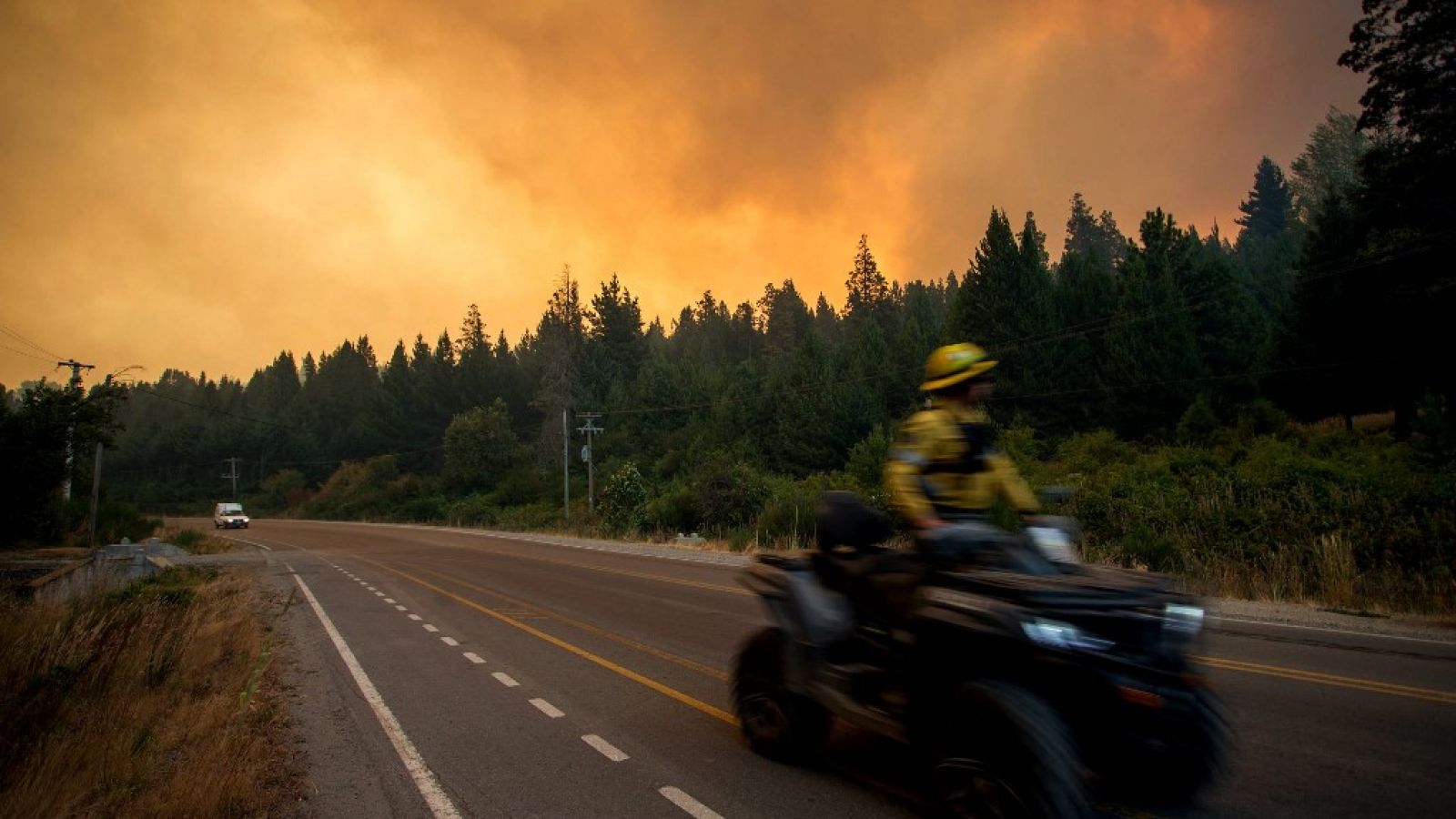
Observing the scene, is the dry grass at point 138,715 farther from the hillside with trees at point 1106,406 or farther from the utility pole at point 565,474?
the utility pole at point 565,474

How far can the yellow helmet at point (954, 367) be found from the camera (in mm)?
3914

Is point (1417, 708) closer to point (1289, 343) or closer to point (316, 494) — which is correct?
point (1289, 343)

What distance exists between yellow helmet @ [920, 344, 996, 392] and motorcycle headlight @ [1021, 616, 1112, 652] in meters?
1.32

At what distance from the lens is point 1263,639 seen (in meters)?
7.95

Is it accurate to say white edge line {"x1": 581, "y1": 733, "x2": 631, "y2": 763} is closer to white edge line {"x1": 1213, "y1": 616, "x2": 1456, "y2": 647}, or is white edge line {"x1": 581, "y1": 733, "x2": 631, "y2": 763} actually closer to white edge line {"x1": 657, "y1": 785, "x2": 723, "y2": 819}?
white edge line {"x1": 657, "y1": 785, "x2": 723, "y2": 819}

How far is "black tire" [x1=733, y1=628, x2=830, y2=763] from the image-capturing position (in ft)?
14.8

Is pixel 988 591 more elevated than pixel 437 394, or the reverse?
pixel 437 394

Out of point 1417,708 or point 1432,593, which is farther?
point 1432,593

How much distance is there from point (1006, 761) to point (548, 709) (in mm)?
4391

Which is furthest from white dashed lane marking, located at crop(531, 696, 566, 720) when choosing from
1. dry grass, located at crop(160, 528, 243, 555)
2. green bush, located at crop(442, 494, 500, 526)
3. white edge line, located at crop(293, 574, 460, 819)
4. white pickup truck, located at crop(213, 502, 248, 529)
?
white pickup truck, located at crop(213, 502, 248, 529)

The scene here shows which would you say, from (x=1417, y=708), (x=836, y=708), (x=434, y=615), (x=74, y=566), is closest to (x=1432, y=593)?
(x=1417, y=708)

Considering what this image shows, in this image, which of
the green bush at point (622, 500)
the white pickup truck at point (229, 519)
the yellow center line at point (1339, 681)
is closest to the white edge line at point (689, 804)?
the yellow center line at point (1339, 681)

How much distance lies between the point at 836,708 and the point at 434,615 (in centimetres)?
983

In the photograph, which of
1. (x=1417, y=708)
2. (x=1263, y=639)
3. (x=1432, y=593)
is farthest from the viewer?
(x=1432, y=593)
